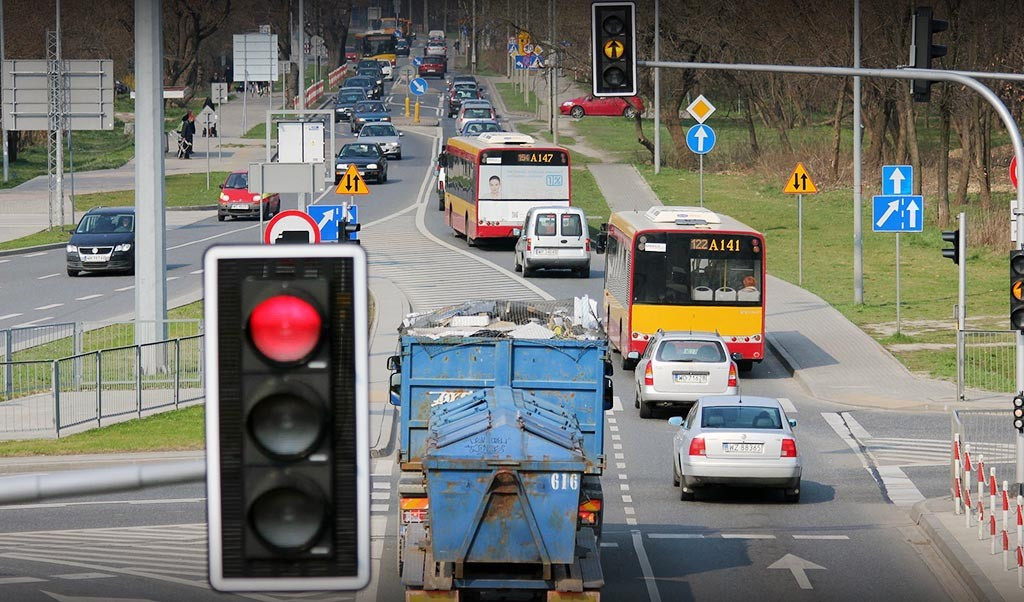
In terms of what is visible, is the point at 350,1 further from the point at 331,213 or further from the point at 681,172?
the point at 331,213

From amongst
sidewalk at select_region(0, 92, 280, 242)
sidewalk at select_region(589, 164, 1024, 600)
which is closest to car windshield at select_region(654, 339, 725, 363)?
sidewalk at select_region(589, 164, 1024, 600)

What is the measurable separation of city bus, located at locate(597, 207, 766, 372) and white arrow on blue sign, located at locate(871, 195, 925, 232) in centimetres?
237

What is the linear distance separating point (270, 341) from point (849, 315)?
33175 mm

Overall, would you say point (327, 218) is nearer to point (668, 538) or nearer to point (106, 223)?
point (668, 538)

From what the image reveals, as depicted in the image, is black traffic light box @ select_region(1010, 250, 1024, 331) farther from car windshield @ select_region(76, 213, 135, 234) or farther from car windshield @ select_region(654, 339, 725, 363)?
car windshield @ select_region(76, 213, 135, 234)

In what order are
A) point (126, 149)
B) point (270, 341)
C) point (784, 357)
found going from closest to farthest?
point (270, 341) < point (784, 357) < point (126, 149)

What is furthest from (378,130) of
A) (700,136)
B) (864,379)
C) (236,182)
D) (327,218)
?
(327,218)

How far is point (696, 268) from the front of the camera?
30078 millimetres

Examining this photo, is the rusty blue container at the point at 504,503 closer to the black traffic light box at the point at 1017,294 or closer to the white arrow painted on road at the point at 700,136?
the black traffic light box at the point at 1017,294

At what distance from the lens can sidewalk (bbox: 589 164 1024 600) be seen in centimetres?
1605

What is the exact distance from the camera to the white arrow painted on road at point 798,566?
15914 millimetres

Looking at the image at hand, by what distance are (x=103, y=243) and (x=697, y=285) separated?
20.1m

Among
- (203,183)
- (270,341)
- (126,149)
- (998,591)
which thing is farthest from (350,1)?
(270,341)

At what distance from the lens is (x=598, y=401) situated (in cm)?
1673
